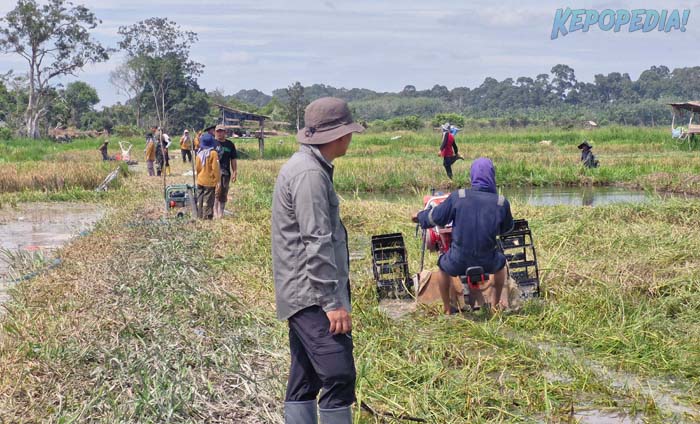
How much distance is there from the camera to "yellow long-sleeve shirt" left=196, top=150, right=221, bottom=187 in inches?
448

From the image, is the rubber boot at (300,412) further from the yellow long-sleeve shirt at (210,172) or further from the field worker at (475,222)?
the yellow long-sleeve shirt at (210,172)

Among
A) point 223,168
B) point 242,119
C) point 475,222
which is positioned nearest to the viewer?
point 475,222

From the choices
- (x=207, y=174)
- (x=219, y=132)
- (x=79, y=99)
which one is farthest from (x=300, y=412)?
(x=79, y=99)

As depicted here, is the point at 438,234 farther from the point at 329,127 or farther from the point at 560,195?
the point at 560,195

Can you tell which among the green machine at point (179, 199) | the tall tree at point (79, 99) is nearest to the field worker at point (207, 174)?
the green machine at point (179, 199)

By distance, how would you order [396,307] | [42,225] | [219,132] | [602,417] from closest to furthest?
[602,417] → [396,307] → [219,132] → [42,225]

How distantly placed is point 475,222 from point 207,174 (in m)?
6.30

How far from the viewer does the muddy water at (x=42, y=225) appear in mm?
10984

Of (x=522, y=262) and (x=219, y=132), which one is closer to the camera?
(x=522, y=262)

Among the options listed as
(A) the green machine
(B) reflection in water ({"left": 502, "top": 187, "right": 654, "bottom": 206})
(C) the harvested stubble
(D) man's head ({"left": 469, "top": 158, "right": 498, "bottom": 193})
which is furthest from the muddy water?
(B) reflection in water ({"left": 502, "top": 187, "right": 654, "bottom": 206})

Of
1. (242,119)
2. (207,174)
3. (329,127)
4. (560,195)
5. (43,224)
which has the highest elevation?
(329,127)

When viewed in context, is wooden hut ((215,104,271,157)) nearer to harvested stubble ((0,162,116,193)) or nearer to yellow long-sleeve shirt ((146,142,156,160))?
yellow long-sleeve shirt ((146,142,156,160))

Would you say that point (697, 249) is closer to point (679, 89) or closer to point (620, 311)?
point (620, 311)

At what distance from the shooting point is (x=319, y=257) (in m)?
3.38
